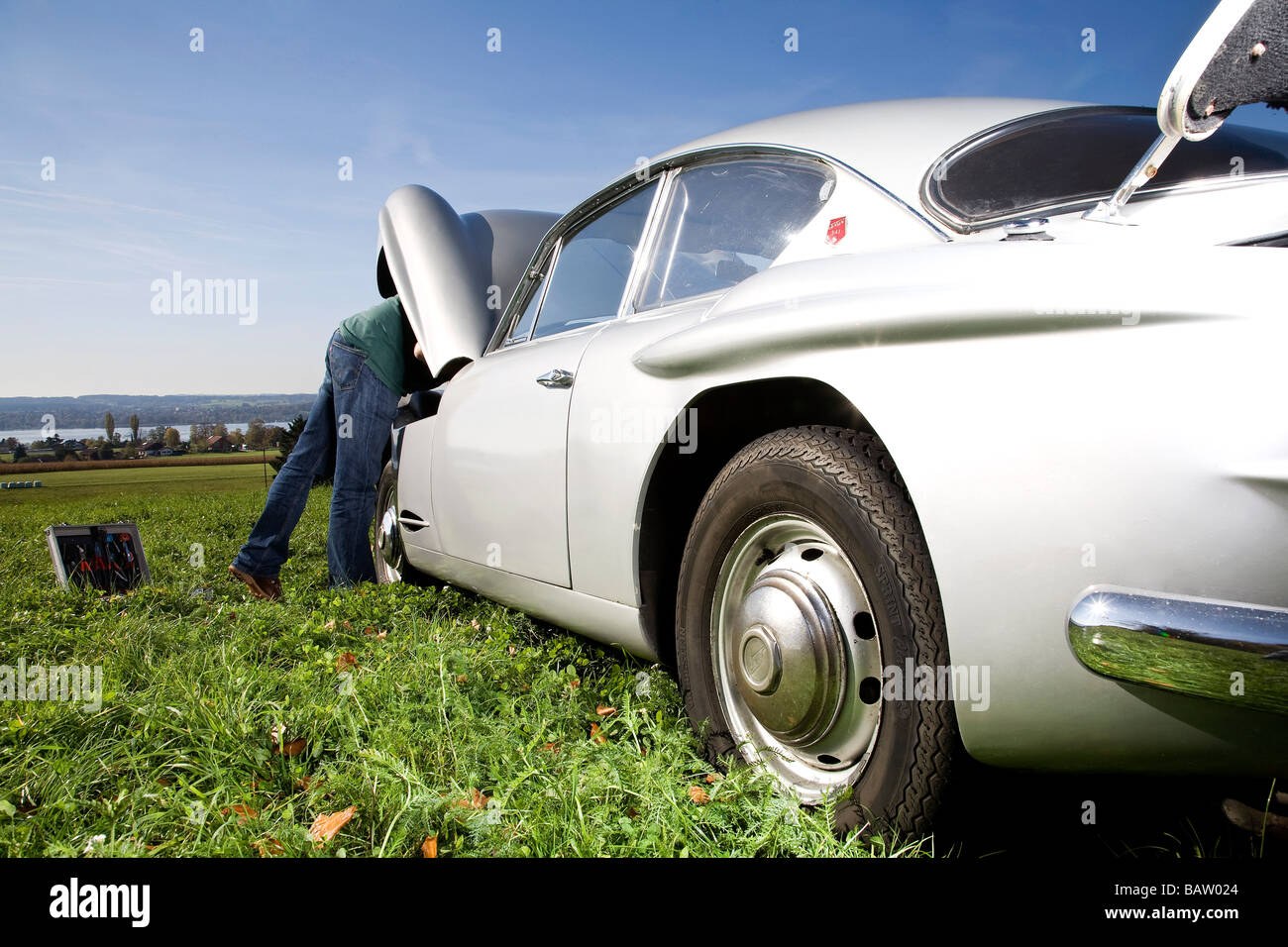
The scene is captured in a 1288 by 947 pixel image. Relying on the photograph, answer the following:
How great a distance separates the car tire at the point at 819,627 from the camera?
1.40 metres

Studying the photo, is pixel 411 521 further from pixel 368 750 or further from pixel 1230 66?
pixel 1230 66

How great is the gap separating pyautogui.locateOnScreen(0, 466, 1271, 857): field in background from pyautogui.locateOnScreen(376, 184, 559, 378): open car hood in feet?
4.23

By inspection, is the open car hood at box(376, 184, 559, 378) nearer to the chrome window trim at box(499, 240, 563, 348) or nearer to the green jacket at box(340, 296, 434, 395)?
the chrome window trim at box(499, 240, 563, 348)

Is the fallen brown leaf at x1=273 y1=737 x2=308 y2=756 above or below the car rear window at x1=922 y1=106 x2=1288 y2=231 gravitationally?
below

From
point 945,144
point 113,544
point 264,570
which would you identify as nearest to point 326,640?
point 264,570

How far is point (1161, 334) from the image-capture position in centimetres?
112

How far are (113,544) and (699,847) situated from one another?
433 centimetres

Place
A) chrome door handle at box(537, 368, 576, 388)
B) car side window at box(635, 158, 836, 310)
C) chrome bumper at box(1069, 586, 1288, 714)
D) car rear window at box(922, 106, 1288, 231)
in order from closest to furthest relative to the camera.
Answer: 1. chrome bumper at box(1069, 586, 1288, 714)
2. car rear window at box(922, 106, 1288, 231)
3. car side window at box(635, 158, 836, 310)
4. chrome door handle at box(537, 368, 576, 388)

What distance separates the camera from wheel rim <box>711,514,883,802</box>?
1579 millimetres

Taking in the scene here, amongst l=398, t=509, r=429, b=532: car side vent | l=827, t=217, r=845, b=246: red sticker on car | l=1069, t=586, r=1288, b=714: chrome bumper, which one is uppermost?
l=827, t=217, r=845, b=246: red sticker on car

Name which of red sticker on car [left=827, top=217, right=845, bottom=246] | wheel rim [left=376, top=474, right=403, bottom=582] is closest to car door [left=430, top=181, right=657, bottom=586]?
red sticker on car [left=827, top=217, right=845, bottom=246]

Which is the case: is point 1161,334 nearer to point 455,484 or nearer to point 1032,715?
point 1032,715

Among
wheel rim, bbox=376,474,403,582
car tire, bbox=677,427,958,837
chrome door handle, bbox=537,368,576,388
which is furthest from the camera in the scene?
wheel rim, bbox=376,474,403,582

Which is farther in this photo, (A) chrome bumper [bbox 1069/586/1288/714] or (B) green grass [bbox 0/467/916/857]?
(B) green grass [bbox 0/467/916/857]
